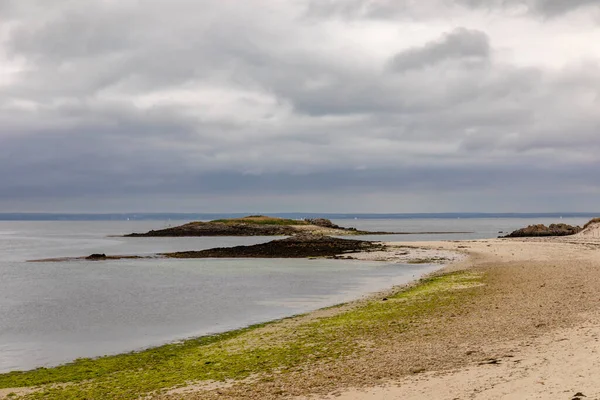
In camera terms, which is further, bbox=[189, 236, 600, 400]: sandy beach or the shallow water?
the shallow water

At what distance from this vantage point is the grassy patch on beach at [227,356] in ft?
48.6

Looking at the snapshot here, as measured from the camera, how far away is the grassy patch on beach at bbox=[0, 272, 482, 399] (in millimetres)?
14805

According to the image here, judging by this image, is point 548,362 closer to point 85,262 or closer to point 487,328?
point 487,328

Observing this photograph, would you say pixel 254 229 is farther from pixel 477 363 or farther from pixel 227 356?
pixel 477 363

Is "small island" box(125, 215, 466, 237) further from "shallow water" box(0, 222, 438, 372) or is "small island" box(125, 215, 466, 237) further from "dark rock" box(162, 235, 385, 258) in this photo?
"shallow water" box(0, 222, 438, 372)

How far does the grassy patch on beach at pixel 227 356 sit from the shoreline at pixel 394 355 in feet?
0.16

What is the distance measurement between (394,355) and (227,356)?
539 cm

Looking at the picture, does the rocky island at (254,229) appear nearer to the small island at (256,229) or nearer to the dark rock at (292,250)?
the small island at (256,229)

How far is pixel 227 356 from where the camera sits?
57.2 ft

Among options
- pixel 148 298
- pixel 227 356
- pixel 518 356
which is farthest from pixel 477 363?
pixel 148 298

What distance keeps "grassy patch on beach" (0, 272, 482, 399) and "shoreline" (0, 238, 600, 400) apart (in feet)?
0.16

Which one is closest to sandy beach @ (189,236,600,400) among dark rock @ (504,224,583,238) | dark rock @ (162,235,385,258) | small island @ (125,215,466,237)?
dark rock @ (162,235,385,258)

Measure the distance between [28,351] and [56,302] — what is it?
15.0 metres

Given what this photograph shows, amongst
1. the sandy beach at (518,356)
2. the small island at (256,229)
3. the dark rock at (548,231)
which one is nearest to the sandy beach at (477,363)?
the sandy beach at (518,356)
